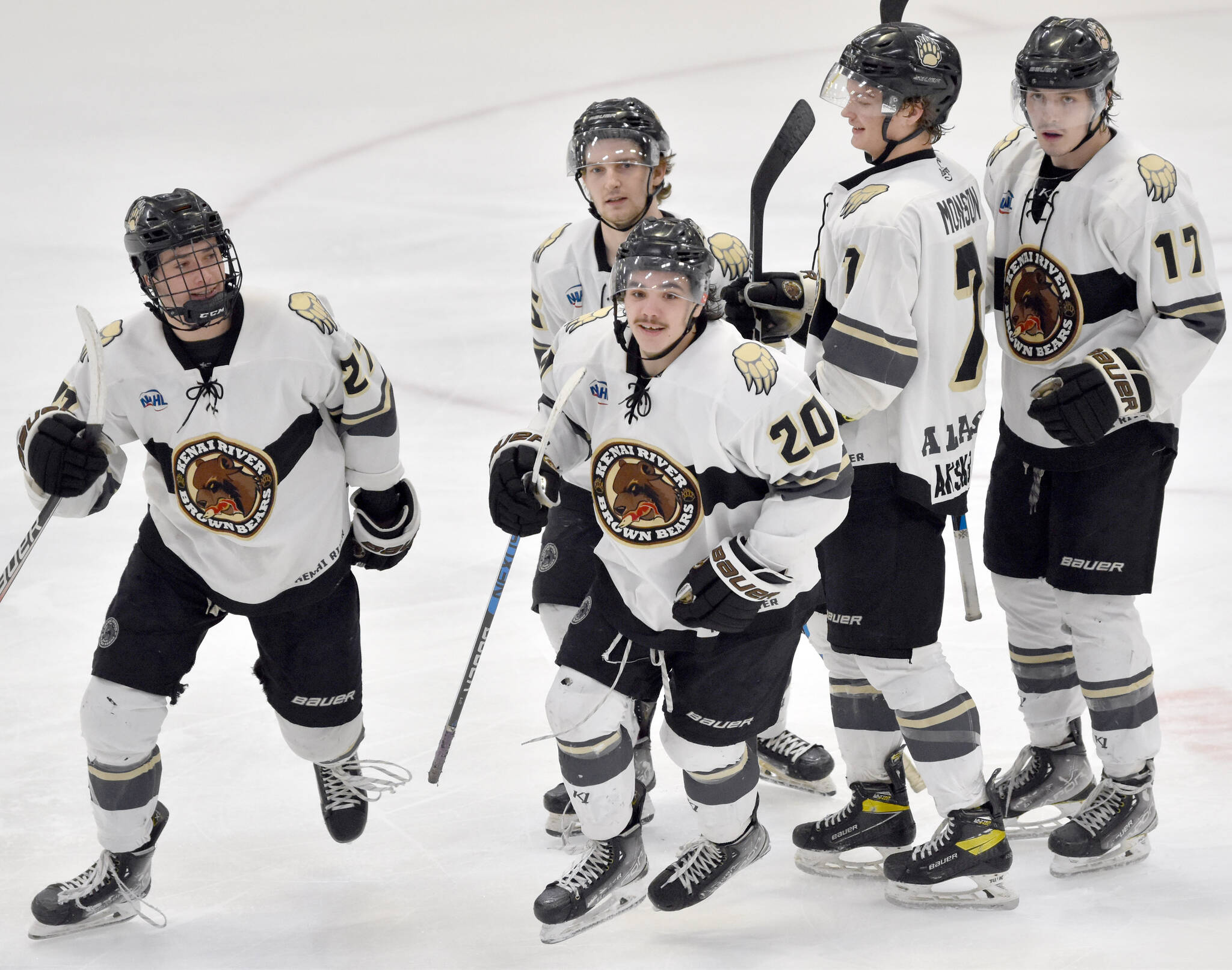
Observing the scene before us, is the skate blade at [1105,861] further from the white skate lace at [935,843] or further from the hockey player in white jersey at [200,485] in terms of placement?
the hockey player in white jersey at [200,485]

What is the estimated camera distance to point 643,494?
257 centimetres

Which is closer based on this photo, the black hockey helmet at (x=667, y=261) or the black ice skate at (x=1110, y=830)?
the black hockey helmet at (x=667, y=261)

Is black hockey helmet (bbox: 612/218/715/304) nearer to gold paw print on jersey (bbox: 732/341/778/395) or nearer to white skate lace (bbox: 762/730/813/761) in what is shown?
gold paw print on jersey (bbox: 732/341/778/395)

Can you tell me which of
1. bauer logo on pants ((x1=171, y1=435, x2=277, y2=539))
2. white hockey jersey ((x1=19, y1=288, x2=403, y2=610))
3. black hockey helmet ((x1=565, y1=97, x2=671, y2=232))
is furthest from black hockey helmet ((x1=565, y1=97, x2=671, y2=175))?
bauer logo on pants ((x1=171, y1=435, x2=277, y2=539))

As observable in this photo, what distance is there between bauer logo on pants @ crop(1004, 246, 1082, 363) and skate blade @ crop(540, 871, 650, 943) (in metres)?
1.23

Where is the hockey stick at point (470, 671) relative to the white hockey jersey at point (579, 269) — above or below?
below

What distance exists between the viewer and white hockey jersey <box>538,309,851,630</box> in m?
2.48

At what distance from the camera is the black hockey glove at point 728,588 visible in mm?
2467

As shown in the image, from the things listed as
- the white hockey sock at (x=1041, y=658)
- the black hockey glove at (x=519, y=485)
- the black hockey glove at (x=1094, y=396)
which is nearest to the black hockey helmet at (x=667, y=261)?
the black hockey glove at (x=519, y=485)

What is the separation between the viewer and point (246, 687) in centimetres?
379

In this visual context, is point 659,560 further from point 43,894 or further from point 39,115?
point 39,115

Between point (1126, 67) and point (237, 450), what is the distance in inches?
249

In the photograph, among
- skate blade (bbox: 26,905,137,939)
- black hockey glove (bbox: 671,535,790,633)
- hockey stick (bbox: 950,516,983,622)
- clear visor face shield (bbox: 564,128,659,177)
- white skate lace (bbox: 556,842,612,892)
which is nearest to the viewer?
black hockey glove (bbox: 671,535,790,633)

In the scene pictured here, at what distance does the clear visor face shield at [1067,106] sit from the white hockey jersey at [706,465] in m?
0.75
